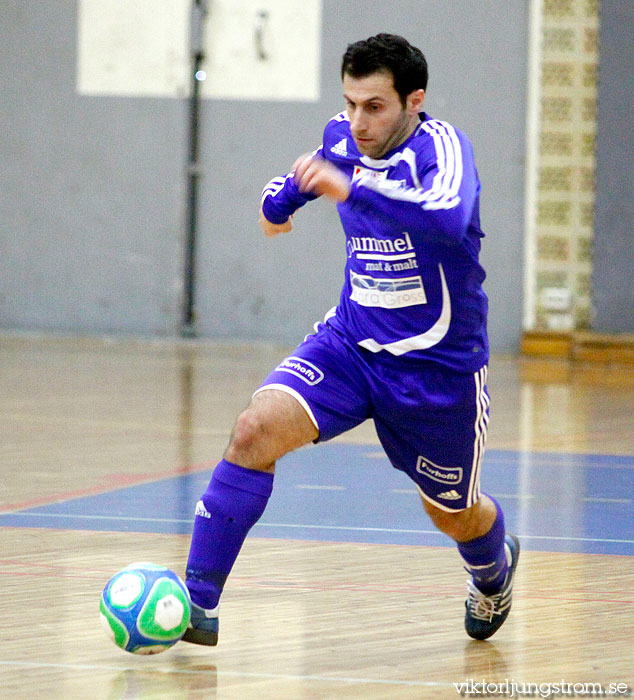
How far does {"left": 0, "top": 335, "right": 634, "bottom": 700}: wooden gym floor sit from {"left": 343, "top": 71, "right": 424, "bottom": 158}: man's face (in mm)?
1434

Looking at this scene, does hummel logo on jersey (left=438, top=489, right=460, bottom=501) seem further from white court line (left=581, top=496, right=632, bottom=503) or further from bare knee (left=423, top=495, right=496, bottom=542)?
white court line (left=581, top=496, right=632, bottom=503)

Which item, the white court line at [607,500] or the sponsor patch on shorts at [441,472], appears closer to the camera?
the sponsor patch on shorts at [441,472]

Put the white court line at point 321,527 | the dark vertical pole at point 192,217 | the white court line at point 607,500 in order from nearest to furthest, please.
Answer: the white court line at point 321,527 → the white court line at point 607,500 → the dark vertical pole at point 192,217

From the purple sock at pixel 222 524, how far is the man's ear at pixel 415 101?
111 centimetres

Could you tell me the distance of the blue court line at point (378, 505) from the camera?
562 centimetres

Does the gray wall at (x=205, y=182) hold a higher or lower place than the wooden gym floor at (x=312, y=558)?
higher

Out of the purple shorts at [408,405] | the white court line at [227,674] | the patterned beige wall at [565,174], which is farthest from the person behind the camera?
the patterned beige wall at [565,174]

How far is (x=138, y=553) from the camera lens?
16.7ft

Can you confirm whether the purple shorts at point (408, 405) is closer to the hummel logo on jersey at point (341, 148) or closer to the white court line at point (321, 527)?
the hummel logo on jersey at point (341, 148)

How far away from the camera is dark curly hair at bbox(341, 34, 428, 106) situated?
367 centimetres

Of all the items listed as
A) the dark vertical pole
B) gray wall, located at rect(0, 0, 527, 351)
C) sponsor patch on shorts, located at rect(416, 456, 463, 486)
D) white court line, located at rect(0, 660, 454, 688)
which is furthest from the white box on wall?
white court line, located at rect(0, 660, 454, 688)

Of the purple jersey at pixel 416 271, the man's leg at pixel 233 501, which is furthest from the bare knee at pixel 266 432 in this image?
the purple jersey at pixel 416 271

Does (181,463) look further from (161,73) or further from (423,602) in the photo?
(161,73)

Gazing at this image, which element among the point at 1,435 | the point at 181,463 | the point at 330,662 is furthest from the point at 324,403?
the point at 1,435
